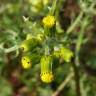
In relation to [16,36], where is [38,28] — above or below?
above

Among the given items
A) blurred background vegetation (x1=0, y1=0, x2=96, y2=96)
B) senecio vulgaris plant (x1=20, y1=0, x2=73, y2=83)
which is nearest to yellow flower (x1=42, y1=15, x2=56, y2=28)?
senecio vulgaris plant (x1=20, y1=0, x2=73, y2=83)

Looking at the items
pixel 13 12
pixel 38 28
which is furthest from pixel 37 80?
pixel 38 28

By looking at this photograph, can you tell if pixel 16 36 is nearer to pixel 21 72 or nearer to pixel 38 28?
pixel 38 28

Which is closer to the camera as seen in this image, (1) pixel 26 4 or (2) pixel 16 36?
(2) pixel 16 36

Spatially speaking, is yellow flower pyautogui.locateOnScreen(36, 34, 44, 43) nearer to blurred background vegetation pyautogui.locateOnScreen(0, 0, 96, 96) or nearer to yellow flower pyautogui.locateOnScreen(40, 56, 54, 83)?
yellow flower pyautogui.locateOnScreen(40, 56, 54, 83)

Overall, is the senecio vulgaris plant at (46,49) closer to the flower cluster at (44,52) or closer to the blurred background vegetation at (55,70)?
the flower cluster at (44,52)

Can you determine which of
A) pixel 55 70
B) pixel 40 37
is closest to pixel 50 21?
pixel 40 37

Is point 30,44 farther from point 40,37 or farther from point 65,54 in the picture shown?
point 65,54

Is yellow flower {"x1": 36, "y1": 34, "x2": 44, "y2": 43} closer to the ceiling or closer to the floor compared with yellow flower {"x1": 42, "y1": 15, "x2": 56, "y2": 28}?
closer to the floor
